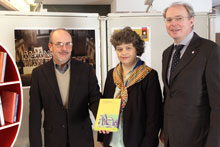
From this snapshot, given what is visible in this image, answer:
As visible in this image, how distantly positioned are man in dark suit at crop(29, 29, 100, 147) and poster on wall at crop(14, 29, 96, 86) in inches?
23.5

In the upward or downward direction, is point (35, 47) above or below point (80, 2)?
below

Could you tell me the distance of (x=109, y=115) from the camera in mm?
1555

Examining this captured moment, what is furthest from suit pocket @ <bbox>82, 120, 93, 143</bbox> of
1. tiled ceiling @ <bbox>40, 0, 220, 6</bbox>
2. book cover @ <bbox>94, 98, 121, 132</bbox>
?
tiled ceiling @ <bbox>40, 0, 220, 6</bbox>

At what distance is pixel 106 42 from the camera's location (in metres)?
2.52

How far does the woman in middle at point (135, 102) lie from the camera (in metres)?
1.61

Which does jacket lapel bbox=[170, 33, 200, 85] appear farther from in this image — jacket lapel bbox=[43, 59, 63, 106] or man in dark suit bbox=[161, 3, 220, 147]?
jacket lapel bbox=[43, 59, 63, 106]

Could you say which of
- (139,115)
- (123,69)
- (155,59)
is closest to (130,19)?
(155,59)

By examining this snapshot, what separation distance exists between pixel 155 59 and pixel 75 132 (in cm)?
136

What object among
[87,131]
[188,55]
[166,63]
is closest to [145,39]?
[166,63]

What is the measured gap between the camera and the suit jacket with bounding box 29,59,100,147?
174 cm

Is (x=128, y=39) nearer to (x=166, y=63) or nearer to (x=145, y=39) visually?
(x=166, y=63)

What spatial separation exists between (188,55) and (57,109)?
44.6 inches

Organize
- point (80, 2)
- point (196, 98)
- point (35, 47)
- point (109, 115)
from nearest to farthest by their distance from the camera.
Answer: point (196, 98)
point (109, 115)
point (35, 47)
point (80, 2)

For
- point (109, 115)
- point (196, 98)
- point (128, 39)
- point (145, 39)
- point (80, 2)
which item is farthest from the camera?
point (80, 2)
